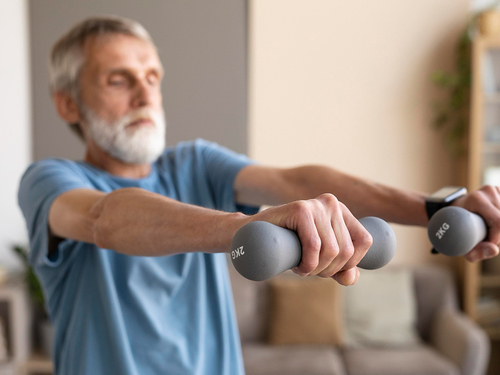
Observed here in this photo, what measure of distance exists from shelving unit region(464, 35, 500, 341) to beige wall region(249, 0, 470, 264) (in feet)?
1.02

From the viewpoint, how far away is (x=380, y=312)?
2875 millimetres

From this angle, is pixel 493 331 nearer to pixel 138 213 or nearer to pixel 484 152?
pixel 484 152

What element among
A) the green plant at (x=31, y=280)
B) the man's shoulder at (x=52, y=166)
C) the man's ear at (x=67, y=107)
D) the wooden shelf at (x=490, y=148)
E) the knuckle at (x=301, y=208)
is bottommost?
the green plant at (x=31, y=280)

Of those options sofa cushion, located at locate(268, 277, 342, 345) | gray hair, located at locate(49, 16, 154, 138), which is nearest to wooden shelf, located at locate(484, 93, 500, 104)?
sofa cushion, located at locate(268, 277, 342, 345)

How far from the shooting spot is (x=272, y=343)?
2.85m

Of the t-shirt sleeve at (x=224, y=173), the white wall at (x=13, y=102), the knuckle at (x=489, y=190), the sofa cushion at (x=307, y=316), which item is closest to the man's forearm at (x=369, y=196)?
the knuckle at (x=489, y=190)

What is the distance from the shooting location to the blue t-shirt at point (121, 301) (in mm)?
926

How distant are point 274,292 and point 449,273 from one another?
119cm

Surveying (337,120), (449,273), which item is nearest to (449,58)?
(337,120)

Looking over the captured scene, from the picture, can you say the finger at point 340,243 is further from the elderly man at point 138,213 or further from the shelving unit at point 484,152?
the shelving unit at point 484,152

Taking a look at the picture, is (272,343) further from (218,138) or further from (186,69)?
(186,69)

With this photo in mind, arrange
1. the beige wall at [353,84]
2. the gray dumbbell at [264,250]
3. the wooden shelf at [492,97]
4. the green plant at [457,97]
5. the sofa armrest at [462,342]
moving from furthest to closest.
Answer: the beige wall at [353,84] < the green plant at [457,97] < the wooden shelf at [492,97] < the sofa armrest at [462,342] < the gray dumbbell at [264,250]

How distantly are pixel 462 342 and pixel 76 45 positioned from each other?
2458 mm

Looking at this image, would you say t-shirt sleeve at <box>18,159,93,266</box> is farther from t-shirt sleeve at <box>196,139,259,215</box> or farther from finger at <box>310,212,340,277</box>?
finger at <box>310,212,340,277</box>
